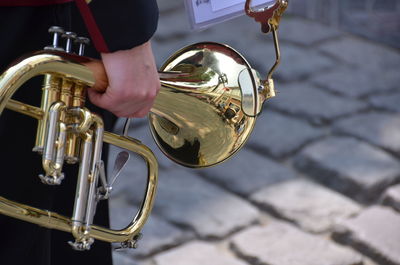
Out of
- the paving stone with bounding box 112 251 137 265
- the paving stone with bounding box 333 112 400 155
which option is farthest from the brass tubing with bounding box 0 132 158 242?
the paving stone with bounding box 333 112 400 155

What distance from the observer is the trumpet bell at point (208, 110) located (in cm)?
141

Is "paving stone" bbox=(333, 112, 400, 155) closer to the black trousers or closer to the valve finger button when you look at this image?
the black trousers

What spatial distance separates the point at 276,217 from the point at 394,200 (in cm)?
37

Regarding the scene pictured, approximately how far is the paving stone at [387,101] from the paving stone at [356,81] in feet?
0.09

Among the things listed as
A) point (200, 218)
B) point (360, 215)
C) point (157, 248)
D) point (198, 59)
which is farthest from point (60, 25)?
point (360, 215)

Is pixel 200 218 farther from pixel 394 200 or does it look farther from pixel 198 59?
pixel 198 59

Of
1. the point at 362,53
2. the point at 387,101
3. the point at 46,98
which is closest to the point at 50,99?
the point at 46,98

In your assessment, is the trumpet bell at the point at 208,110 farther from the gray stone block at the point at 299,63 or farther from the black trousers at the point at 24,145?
the gray stone block at the point at 299,63

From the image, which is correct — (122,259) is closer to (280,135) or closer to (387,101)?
(280,135)

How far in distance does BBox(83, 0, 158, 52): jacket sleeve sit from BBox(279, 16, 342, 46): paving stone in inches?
104

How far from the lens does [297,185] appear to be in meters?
2.67

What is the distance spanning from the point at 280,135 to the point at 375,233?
68 cm

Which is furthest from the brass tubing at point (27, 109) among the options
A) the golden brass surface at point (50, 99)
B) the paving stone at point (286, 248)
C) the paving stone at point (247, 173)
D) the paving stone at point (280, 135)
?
the paving stone at point (280, 135)

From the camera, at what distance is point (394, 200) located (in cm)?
255
